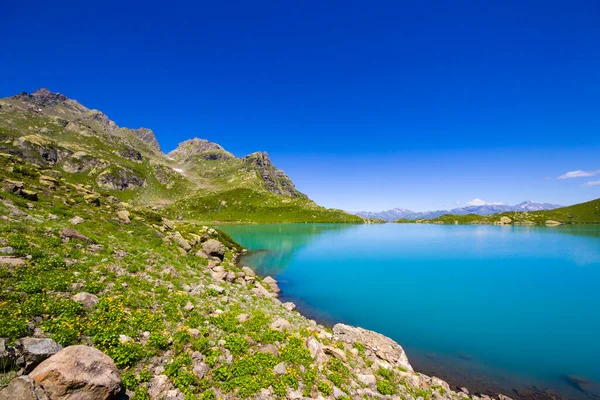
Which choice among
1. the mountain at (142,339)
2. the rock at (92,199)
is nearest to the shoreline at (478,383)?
the mountain at (142,339)

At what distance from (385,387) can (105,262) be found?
19827 millimetres

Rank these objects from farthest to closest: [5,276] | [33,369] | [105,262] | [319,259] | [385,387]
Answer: [319,259]
[105,262]
[385,387]
[5,276]
[33,369]

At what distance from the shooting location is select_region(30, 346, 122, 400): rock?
25.6ft

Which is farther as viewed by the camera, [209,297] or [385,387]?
[209,297]

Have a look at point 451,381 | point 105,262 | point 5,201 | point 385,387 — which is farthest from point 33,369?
point 451,381

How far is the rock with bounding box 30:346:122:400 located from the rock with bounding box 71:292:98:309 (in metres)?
4.90

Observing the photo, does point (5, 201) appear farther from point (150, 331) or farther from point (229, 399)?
point (229, 399)

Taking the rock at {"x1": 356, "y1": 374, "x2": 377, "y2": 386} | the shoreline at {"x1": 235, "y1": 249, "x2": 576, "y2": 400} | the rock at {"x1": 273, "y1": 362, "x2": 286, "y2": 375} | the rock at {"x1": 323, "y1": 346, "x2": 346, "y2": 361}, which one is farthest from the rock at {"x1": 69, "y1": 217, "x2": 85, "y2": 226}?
the shoreline at {"x1": 235, "y1": 249, "x2": 576, "y2": 400}

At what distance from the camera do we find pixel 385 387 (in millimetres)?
13766

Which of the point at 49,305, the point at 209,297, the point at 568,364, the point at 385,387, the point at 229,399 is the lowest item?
the point at 568,364

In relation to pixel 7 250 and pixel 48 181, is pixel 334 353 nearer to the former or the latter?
pixel 7 250

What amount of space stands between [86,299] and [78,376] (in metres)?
6.75

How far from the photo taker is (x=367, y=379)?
1404cm

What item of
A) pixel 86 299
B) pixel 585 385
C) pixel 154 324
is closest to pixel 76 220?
pixel 86 299
